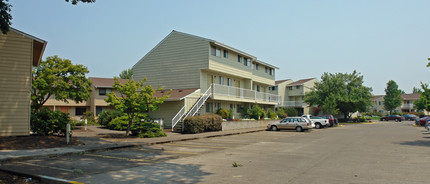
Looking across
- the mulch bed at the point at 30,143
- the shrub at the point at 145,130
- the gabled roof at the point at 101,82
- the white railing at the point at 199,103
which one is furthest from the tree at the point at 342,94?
the mulch bed at the point at 30,143

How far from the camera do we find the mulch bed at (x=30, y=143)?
43.4ft

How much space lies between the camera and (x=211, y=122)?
2608cm

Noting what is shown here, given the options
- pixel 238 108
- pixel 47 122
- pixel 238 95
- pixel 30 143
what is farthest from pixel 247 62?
pixel 30 143

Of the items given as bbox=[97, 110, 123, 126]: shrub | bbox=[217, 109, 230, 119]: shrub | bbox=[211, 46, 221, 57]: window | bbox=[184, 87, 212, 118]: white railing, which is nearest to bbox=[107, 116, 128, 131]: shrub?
bbox=[97, 110, 123, 126]: shrub

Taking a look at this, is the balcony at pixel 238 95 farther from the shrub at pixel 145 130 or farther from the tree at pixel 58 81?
the tree at pixel 58 81

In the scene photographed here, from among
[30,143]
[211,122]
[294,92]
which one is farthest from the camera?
[294,92]

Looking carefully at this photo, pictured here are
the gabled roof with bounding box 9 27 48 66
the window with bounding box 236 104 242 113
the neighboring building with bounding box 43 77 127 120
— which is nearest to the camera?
the gabled roof with bounding box 9 27 48 66

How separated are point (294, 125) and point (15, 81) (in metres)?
22.7

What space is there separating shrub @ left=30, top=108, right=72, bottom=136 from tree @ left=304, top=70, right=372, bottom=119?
137 feet

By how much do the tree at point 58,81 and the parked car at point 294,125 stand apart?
17852mm

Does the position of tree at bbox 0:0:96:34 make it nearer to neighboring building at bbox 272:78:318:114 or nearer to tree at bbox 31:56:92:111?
tree at bbox 31:56:92:111

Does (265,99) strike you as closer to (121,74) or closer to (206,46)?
(206,46)

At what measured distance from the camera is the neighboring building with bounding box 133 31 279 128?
28.2 m

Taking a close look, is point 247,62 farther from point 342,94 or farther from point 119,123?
point 342,94
